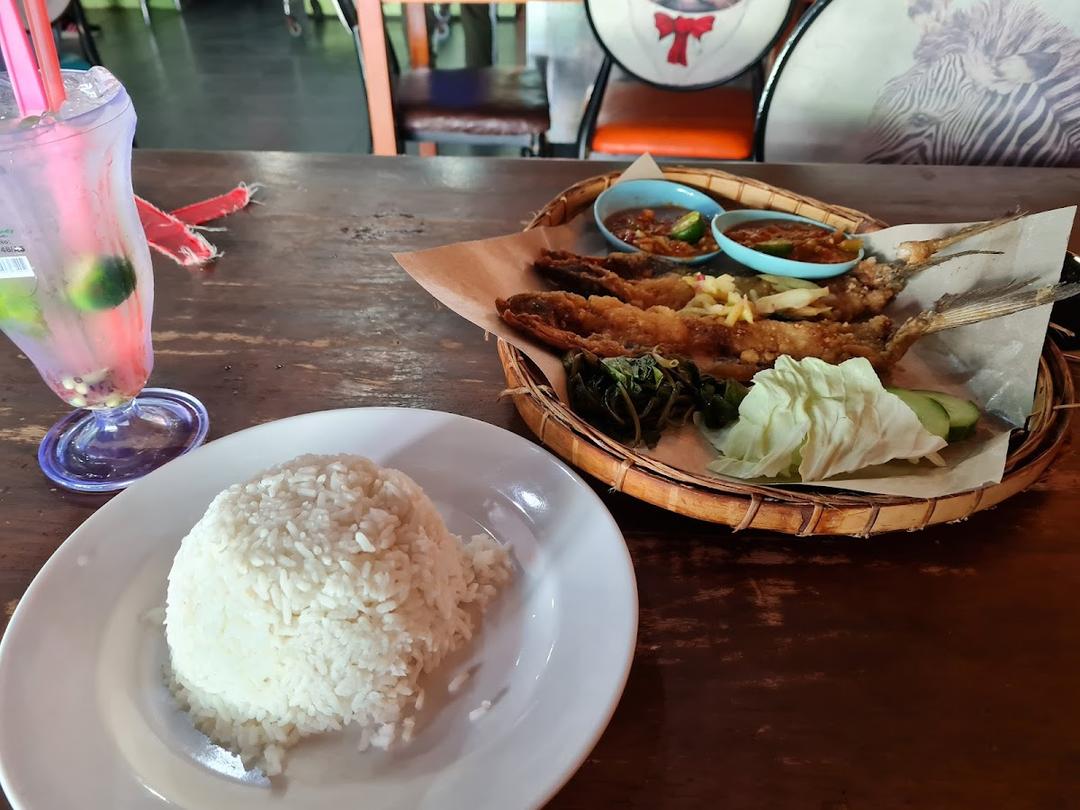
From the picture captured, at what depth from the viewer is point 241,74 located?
6.17 metres

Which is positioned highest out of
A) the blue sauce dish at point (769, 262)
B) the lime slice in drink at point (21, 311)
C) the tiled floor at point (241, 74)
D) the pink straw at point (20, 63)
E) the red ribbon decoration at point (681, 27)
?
the pink straw at point (20, 63)

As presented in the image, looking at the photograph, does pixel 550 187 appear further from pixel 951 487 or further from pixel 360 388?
pixel 951 487

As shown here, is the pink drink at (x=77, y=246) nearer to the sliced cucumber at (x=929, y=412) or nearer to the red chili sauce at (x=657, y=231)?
the red chili sauce at (x=657, y=231)

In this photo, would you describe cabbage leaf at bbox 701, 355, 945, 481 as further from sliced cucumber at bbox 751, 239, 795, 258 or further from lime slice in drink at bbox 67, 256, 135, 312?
lime slice in drink at bbox 67, 256, 135, 312

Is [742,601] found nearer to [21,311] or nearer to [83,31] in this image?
[21,311]

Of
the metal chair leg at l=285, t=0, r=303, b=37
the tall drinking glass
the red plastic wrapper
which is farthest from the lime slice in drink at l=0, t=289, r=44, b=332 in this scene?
the metal chair leg at l=285, t=0, r=303, b=37

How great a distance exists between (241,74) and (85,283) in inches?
238

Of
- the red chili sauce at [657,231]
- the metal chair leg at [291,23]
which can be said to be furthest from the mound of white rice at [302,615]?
the metal chair leg at [291,23]

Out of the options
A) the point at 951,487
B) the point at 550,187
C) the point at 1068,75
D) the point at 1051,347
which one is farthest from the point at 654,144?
the point at 951,487

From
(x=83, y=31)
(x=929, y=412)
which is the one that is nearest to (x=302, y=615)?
(x=929, y=412)

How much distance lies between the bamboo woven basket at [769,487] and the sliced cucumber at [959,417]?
2.8 inches

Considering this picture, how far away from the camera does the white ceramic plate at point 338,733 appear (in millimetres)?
703

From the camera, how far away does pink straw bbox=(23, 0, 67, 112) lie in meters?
0.84

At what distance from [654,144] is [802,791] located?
8.54 ft
